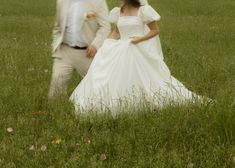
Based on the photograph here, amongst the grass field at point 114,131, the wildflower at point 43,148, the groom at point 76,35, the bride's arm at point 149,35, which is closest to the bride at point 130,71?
the bride's arm at point 149,35

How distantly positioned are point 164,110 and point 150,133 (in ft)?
2.20

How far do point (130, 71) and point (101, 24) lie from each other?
2.76 ft

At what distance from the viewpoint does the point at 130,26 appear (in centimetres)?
862

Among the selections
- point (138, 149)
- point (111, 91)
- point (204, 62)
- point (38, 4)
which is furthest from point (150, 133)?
point (38, 4)

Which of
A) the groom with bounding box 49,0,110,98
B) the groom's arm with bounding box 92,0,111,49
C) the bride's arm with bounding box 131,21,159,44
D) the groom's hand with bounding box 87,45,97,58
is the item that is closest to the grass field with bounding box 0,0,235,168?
the groom with bounding box 49,0,110,98

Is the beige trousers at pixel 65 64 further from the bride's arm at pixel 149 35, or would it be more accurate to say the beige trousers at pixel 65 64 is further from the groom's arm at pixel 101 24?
the bride's arm at pixel 149 35

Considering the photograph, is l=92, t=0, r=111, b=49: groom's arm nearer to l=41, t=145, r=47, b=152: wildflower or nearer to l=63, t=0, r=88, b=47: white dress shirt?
l=63, t=0, r=88, b=47: white dress shirt

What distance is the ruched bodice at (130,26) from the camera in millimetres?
8609

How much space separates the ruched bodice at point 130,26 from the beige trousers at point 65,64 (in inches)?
25.5

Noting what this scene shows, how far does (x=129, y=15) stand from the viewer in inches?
341

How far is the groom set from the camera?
8.51m

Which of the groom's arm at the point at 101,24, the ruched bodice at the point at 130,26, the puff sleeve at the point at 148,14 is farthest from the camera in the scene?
the ruched bodice at the point at 130,26

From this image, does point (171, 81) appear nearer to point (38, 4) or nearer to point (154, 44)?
point (154, 44)

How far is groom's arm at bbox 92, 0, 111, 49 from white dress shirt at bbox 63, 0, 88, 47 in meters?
0.25
